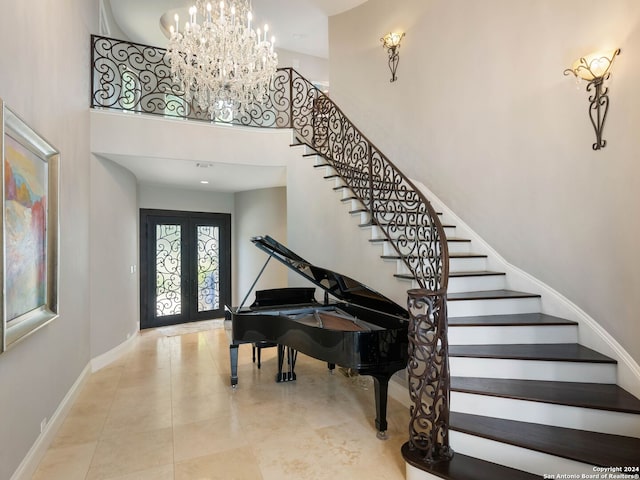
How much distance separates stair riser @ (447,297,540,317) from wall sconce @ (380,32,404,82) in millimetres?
3769

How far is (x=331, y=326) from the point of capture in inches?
147

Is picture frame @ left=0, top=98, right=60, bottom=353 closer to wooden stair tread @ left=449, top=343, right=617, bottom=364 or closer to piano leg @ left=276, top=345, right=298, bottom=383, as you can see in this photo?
piano leg @ left=276, top=345, right=298, bottom=383

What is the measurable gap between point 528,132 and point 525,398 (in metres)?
2.59

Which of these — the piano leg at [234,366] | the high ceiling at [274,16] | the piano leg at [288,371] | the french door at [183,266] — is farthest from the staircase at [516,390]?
the french door at [183,266]

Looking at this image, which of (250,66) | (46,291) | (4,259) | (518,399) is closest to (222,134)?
(250,66)

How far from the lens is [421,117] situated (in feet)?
16.3

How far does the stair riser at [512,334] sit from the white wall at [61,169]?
319 cm

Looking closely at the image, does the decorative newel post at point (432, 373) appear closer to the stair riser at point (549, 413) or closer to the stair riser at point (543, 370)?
the stair riser at point (549, 413)

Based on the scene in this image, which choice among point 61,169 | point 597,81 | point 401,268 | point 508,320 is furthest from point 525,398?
point 61,169

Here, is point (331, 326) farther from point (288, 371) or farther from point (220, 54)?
point (220, 54)

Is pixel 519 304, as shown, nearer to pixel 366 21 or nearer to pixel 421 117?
pixel 421 117

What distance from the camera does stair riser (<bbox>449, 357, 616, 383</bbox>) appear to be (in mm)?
2590

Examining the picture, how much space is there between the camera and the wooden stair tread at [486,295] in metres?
3.21

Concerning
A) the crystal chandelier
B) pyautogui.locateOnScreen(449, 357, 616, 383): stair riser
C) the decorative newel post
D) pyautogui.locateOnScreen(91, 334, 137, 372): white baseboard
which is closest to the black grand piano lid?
pyautogui.locateOnScreen(449, 357, 616, 383): stair riser
